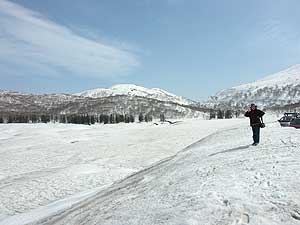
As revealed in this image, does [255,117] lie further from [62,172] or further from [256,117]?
[62,172]

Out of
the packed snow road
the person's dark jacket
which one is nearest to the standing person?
the person's dark jacket

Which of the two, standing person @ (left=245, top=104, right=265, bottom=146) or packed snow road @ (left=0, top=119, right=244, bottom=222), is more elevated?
standing person @ (left=245, top=104, right=265, bottom=146)

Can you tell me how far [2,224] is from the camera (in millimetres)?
21641

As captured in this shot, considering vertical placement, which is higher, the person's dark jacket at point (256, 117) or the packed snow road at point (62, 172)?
the person's dark jacket at point (256, 117)

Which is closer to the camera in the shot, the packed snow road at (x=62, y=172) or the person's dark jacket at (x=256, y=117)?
the person's dark jacket at (x=256, y=117)

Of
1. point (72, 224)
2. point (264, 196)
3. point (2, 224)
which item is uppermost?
point (264, 196)

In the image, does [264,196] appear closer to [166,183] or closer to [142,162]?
[166,183]

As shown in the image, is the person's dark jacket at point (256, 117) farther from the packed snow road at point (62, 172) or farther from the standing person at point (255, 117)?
the packed snow road at point (62, 172)

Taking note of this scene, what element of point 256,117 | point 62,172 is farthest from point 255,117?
point 62,172

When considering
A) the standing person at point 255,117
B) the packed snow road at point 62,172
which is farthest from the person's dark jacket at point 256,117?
the packed snow road at point 62,172

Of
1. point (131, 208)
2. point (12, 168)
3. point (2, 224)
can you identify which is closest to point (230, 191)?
point (131, 208)

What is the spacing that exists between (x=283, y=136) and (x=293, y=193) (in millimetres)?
13252

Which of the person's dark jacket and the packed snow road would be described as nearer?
the person's dark jacket

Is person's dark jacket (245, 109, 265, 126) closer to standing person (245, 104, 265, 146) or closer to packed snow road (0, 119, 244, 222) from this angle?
standing person (245, 104, 265, 146)
